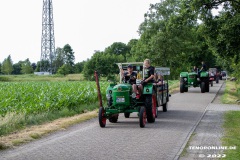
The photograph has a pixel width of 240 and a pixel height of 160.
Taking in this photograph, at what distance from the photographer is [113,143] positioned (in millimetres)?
9914

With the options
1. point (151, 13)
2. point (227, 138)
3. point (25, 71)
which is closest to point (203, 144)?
point (227, 138)

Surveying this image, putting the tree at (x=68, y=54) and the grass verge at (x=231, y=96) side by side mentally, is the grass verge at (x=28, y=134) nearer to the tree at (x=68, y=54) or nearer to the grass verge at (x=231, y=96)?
the grass verge at (x=231, y=96)

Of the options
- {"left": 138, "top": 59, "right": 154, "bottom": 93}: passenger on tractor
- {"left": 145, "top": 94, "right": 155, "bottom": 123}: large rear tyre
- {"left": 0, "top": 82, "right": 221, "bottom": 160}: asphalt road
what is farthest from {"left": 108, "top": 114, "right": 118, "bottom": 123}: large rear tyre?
{"left": 138, "top": 59, "right": 154, "bottom": 93}: passenger on tractor

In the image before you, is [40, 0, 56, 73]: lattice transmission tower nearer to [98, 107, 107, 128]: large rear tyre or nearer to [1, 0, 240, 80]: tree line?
[1, 0, 240, 80]: tree line

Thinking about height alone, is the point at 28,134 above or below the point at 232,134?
above

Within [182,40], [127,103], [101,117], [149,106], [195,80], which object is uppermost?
[182,40]

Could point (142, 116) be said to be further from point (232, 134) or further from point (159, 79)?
point (159, 79)

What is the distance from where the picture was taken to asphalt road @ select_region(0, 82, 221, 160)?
855 cm

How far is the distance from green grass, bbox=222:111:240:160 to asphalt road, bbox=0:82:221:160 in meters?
1.01

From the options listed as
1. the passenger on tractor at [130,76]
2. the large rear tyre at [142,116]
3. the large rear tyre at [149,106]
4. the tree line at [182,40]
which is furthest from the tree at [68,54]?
the large rear tyre at [142,116]

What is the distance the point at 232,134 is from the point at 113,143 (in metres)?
3.51

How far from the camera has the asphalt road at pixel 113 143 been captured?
855 cm

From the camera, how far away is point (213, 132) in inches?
458

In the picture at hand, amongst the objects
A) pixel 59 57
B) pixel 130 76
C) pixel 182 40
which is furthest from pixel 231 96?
pixel 59 57
